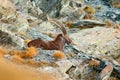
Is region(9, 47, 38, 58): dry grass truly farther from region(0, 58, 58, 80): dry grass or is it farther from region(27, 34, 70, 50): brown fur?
region(0, 58, 58, 80): dry grass

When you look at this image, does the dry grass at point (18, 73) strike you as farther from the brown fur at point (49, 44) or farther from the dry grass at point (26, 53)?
the brown fur at point (49, 44)

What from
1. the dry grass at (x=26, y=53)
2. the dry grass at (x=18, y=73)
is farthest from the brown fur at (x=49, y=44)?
the dry grass at (x=18, y=73)

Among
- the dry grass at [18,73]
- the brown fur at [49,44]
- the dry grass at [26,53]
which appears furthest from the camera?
the brown fur at [49,44]

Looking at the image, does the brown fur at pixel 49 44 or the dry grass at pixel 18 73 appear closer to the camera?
the dry grass at pixel 18 73

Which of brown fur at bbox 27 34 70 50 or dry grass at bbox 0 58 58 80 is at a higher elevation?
dry grass at bbox 0 58 58 80

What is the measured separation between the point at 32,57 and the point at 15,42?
194 cm

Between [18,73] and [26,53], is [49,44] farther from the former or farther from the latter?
[18,73]

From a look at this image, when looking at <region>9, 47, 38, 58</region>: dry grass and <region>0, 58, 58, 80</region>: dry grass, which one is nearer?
<region>0, 58, 58, 80</region>: dry grass

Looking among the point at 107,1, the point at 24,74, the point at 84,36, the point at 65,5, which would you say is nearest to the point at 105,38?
the point at 84,36

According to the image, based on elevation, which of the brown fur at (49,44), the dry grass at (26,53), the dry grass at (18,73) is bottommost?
the brown fur at (49,44)

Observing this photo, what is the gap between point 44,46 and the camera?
78.2ft

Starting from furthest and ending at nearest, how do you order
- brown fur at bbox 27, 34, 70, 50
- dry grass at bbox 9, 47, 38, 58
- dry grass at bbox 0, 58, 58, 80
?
brown fur at bbox 27, 34, 70, 50, dry grass at bbox 9, 47, 38, 58, dry grass at bbox 0, 58, 58, 80

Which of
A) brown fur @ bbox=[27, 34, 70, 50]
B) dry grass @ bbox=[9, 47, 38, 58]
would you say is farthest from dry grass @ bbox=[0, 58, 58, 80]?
brown fur @ bbox=[27, 34, 70, 50]

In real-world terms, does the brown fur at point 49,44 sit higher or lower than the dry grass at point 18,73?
lower
